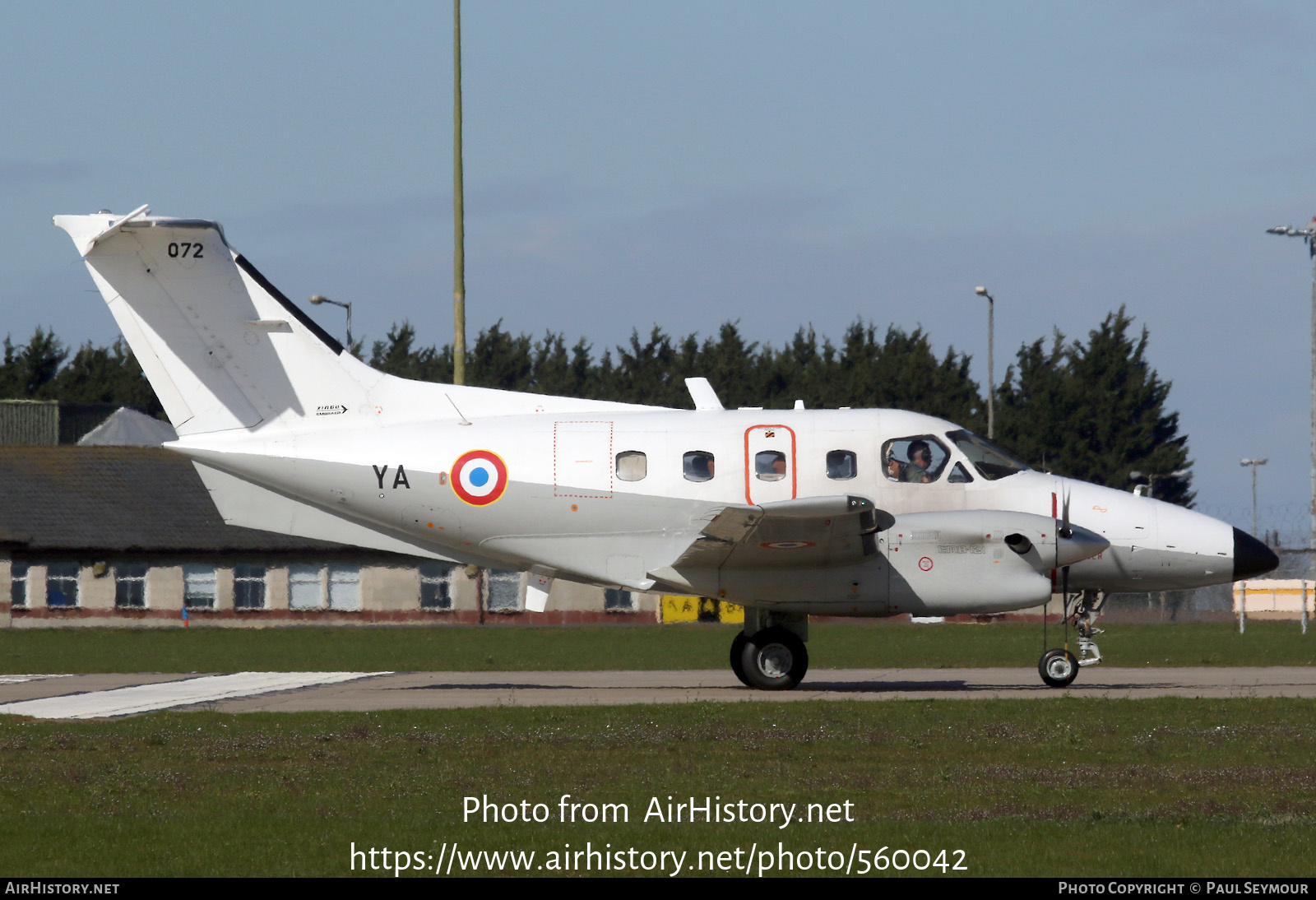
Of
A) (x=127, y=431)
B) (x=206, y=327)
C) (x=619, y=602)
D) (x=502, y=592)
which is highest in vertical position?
(x=127, y=431)

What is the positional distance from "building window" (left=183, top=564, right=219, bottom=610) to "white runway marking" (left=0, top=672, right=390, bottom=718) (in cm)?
2644

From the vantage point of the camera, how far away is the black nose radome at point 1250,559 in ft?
65.9

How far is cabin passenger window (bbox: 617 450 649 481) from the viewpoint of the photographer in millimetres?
19984

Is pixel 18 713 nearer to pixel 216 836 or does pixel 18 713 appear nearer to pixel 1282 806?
pixel 216 836

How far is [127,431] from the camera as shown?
68562 mm

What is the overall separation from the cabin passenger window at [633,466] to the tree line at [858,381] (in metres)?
37.3

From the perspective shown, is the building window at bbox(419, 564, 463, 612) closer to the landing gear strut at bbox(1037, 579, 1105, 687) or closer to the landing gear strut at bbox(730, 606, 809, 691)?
the landing gear strut at bbox(730, 606, 809, 691)

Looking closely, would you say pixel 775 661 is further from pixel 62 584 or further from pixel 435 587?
pixel 62 584

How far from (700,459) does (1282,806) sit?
991cm

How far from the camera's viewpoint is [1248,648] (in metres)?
30.0

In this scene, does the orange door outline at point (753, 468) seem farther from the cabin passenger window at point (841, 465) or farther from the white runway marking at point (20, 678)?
the white runway marking at point (20, 678)

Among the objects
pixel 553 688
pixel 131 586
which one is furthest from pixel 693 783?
pixel 131 586

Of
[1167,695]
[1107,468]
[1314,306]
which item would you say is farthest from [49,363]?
[1167,695]

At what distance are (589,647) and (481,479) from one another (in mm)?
13796
